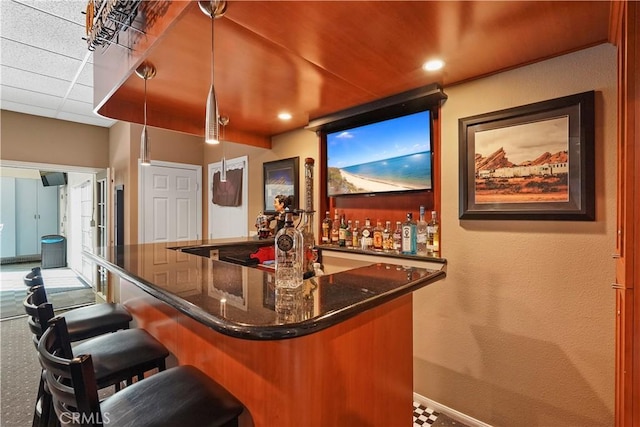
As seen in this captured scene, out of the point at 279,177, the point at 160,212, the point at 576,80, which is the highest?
the point at 576,80

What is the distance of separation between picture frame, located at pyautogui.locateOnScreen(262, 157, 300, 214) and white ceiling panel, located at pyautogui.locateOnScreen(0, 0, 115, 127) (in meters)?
1.83

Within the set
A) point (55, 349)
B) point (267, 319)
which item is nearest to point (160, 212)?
point (55, 349)

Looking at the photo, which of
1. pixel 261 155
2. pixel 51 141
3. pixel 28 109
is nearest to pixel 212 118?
pixel 261 155

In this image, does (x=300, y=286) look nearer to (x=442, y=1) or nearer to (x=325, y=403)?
(x=325, y=403)

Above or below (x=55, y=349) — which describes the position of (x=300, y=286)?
above

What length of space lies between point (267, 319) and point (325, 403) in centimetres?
42

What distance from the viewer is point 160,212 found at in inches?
166

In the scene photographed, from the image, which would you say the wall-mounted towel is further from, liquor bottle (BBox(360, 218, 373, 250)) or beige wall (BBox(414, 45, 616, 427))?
beige wall (BBox(414, 45, 616, 427))

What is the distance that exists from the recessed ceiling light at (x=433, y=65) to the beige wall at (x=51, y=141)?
187 inches

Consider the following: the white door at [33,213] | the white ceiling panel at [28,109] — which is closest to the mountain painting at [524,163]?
the white ceiling panel at [28,109]

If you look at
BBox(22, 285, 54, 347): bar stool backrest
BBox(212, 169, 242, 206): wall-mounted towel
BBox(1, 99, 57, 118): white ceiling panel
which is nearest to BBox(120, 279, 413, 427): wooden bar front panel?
BBox(22, 285, 54, 347): bar stool backrest

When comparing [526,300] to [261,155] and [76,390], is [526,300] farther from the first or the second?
[261,155]

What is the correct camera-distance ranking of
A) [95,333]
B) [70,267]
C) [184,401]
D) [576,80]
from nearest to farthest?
[184,401]
[576,80]
[95,333]
[70,267]

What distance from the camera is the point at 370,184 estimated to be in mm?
2502
